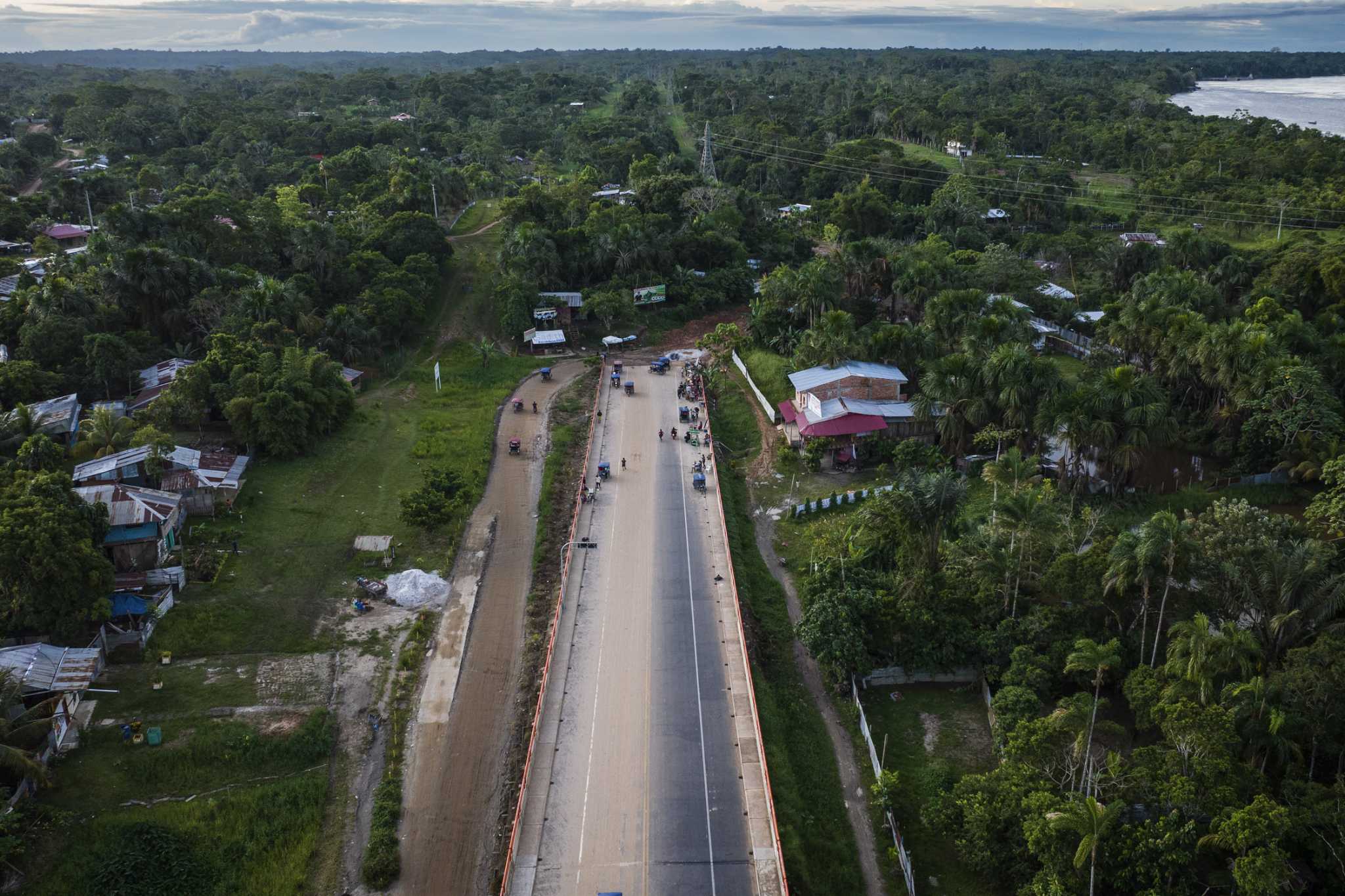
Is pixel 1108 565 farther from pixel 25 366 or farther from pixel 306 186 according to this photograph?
pixel 306 186

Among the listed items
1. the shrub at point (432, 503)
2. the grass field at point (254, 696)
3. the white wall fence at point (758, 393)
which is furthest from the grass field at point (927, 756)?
the white wall fence at point (758, 393)

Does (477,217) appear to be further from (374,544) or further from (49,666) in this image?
(49,666)

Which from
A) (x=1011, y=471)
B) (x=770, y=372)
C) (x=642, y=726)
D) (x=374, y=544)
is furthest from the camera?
(x=770, y=372)

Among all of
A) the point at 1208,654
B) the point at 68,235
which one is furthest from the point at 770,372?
the point at 68,235

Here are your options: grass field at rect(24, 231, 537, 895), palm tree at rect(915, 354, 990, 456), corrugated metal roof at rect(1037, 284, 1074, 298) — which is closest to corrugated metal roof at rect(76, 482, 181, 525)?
grass field at rect(24, 231, 537, 895)

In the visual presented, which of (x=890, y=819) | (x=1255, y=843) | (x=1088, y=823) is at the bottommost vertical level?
(x=890, y=819)

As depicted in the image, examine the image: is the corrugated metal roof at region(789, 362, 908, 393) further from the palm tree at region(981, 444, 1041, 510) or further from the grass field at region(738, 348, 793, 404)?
the palm tree at region(981, 444, 1041, 510)

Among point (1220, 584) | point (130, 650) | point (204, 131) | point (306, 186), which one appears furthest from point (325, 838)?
point (204, 131)

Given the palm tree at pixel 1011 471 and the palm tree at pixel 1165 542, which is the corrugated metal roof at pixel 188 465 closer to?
the palm tree at pixel 1011 471
